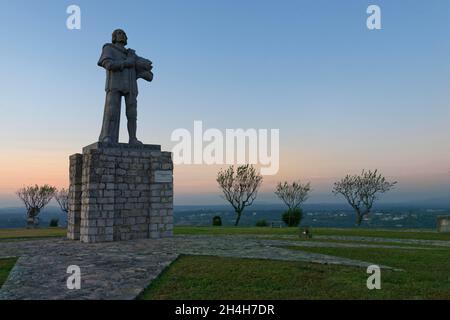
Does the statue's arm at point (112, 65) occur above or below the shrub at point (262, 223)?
above

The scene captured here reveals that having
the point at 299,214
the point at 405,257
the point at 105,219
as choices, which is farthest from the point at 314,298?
the point at 299,214

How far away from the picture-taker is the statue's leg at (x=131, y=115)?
56.3 ft

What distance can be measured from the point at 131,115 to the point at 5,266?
28.2ft

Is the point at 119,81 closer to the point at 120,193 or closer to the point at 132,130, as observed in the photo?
the point at 132,130

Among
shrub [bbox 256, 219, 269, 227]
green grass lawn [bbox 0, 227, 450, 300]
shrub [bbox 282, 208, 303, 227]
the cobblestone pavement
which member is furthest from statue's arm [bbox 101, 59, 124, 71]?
shrub [bbox 282, 208, 303, 227]

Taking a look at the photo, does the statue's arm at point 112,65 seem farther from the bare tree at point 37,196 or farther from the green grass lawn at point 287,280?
the bare tree at point 37,196

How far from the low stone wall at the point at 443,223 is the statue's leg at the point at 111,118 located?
20.7 m

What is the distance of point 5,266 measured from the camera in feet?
33.0

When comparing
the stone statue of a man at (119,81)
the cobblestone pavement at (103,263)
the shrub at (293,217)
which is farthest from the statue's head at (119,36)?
the shrub at (293,217)

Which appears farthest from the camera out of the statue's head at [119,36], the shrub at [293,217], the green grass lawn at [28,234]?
the shrub at [293,217]

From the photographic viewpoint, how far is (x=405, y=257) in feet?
39.4
